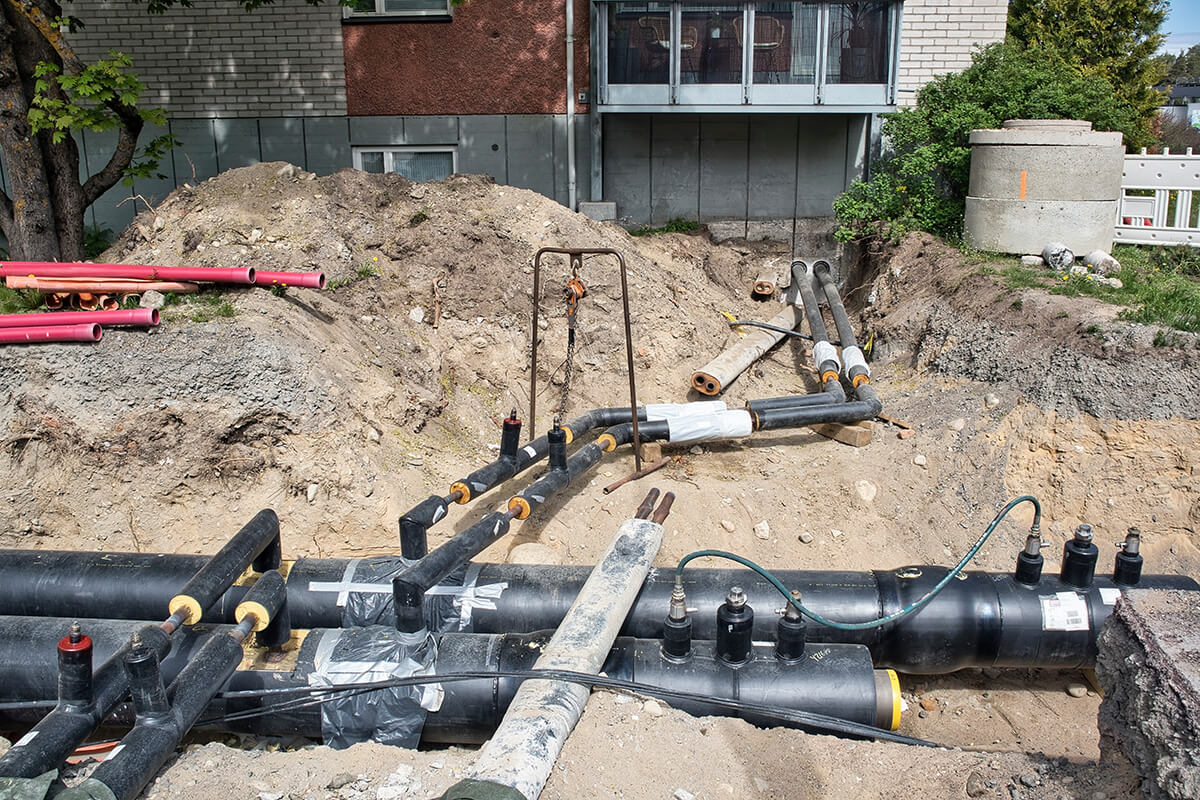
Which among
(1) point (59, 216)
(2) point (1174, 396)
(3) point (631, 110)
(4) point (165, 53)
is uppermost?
(4) point (165, 53)

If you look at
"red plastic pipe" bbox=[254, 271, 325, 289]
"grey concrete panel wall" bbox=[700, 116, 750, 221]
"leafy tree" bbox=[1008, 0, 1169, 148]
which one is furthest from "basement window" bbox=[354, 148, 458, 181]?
"leafy tree" bbox=[1008, 0, 1169, 148]

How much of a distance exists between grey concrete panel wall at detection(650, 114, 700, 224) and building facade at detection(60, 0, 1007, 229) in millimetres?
20

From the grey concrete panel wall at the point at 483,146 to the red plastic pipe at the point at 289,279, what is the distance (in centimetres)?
580

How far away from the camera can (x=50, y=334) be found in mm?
6027

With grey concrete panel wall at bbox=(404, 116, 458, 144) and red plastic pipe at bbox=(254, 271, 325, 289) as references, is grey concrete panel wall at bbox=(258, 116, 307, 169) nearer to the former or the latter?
grey concrete panel wall at bbox=(404, 116, 458, 144)

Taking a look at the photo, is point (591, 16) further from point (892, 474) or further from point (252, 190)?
point (892, 474)

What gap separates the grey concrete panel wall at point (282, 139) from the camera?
12.4 metres

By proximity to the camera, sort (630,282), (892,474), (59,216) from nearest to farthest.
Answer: (892,474) → (59,216) → (630,282)

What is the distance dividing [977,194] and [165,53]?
36.9 feet

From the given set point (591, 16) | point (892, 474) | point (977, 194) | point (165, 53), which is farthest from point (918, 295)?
point (165, 53)

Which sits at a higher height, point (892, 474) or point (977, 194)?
point (977, 194)

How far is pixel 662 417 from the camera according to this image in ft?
24.5

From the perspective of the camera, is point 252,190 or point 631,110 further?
point 631,110

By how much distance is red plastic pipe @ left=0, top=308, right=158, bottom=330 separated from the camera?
6082 millimetres
